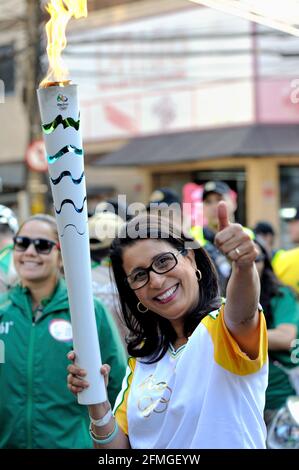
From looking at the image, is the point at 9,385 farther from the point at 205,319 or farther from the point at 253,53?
the point at 253,53

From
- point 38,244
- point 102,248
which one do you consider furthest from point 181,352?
point 102,248

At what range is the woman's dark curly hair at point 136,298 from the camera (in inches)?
86.2

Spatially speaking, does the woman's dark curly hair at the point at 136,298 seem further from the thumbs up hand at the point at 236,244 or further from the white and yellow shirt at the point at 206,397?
the thumbs up hand at the point at 236,244

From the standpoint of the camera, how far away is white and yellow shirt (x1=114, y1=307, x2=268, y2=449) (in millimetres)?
1907

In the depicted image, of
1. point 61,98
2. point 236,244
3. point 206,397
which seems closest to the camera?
point 236,244

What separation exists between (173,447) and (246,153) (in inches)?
478

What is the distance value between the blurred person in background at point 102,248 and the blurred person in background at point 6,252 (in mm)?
402

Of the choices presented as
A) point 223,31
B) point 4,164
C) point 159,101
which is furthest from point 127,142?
point 4,164

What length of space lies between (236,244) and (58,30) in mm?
761

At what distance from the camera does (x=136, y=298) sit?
2326 millimetres

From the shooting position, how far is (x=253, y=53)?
14.9 meters

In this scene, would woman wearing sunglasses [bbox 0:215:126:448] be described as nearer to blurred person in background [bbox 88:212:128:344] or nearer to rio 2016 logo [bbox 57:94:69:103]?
blurred person in background [bbox 88:212:128:344]

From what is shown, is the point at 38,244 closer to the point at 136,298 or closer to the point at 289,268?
the point at 136,298

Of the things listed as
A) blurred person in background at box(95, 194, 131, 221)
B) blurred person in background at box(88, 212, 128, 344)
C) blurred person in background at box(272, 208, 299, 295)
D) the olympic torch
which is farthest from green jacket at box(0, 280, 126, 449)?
blurred person in background at box(272, 208, 299, 295)
